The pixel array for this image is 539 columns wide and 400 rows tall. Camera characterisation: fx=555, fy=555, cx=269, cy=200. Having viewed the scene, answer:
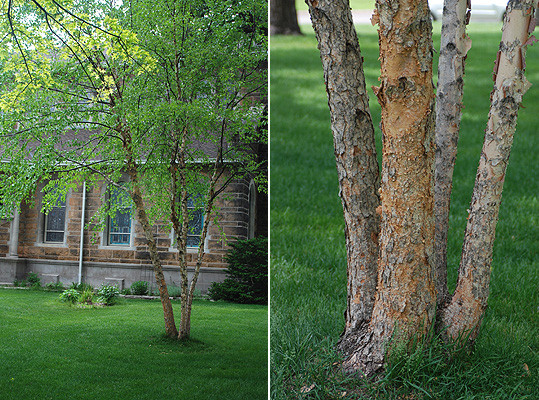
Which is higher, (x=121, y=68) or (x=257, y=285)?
(x=121, y=68)

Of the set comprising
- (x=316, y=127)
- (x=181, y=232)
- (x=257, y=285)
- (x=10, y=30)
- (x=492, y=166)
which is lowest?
Answer: (x=257, y=285)

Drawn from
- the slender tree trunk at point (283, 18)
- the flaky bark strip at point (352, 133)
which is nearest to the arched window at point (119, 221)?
the flaky bark strip at point (352, 133)

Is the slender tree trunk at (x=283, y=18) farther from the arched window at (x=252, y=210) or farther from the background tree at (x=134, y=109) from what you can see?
the arched window at (x=252, y=210)

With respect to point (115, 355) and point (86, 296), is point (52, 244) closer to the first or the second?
point (86, 296)

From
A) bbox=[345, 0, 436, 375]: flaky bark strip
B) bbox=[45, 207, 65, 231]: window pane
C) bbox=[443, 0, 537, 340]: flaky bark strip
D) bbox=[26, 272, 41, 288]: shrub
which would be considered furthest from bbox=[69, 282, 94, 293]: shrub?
bbox=[443, 0, 537, 340]: flaky bark strip

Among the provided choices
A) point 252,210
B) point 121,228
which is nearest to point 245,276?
point 252,210

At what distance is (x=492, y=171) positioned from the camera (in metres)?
2.22

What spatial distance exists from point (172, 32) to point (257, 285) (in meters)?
1.29

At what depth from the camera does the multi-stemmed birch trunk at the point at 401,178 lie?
2021 mm

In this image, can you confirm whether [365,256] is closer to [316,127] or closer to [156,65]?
[156,65]

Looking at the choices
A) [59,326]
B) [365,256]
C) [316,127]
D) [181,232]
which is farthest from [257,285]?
[316,127]

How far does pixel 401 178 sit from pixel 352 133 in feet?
0.99

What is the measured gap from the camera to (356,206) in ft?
7.41

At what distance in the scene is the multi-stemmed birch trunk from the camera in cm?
202
